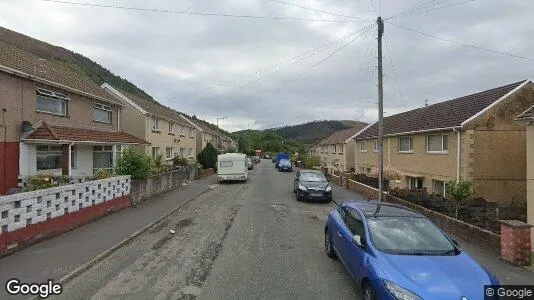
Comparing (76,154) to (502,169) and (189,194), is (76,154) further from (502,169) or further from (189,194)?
(502,169)

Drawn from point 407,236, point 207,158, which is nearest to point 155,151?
point 207,158

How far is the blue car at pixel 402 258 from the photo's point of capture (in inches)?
195

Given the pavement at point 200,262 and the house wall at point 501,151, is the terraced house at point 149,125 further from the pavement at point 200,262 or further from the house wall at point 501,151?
the house wall at point 501,151

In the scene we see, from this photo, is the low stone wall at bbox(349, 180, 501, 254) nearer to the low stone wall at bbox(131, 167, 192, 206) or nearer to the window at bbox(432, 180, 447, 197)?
the window at bbox(432, 180, 447, 197)

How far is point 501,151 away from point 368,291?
14605 millimetres

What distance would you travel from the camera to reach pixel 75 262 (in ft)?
26.0

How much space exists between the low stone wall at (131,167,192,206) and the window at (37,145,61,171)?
3.74 m

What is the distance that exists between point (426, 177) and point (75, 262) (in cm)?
1777

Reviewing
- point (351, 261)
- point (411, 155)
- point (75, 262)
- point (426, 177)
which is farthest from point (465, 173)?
point (75, 262)

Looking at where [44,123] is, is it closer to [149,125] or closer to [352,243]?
[149,125]

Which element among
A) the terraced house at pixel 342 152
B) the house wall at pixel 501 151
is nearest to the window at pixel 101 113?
the house wall at pixel 501 151

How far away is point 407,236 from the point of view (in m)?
6.47

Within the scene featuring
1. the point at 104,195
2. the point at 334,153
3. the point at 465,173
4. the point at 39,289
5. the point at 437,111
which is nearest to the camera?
the point at 39,289

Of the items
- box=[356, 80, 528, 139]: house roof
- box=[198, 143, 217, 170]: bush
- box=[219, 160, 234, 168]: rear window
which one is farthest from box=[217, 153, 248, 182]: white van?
box=[198, 143, 217, 170]: bush
